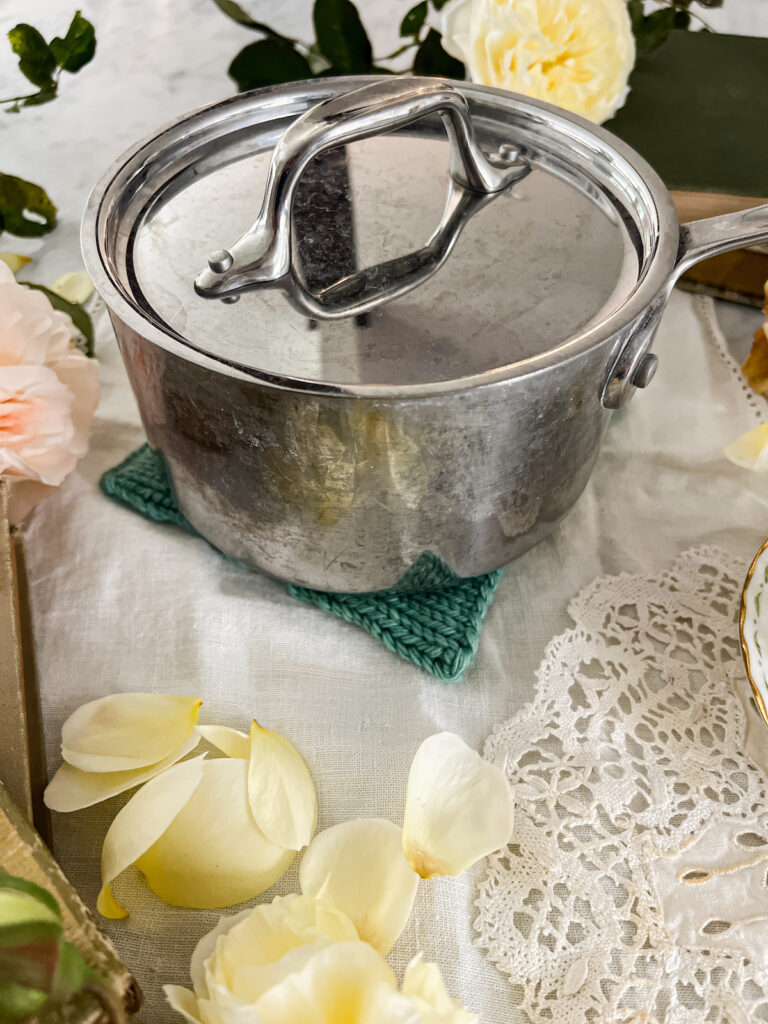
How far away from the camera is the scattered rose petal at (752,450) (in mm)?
448

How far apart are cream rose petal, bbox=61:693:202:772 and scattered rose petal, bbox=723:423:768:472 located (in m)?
0.27

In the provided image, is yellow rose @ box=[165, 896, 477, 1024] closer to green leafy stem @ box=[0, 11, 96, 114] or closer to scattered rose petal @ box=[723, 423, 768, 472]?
scattered rose petal @ box=[723, 423, 768, 472]

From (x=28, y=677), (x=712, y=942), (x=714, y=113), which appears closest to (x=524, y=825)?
(x=712, y=942)

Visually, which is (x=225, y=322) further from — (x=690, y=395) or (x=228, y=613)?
(x=690, y=395)

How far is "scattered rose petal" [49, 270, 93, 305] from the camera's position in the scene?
0.54 metres

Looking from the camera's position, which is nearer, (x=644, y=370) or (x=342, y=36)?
(x=644, y=370)

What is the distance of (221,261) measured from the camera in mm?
350

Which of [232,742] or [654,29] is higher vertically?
[654,29]

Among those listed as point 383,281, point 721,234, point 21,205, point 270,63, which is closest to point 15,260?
point 21,205

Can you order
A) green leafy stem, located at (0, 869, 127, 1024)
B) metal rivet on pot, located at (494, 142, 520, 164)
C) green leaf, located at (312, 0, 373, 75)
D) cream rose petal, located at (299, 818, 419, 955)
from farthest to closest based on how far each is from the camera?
green leaf, located at (312, 0, 373, 75), metal rivet on pot, located at (494, 142, 520, 164), cream rose petal, located at (299, 818, 419, 955), green leafy stem, located at (0, 869, 127, 1024)

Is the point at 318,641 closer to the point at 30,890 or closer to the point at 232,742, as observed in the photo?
the point at 232,742

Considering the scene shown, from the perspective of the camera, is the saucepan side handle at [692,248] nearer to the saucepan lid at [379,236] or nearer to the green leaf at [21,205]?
the saucepan lid at [379,236]

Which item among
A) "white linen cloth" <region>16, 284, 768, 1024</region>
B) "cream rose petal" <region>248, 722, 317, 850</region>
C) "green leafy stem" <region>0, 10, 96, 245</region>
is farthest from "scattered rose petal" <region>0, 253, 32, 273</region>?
"cream rose petal" <region>248, 722, 317, 850</region>

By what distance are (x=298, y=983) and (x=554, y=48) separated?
44cm
